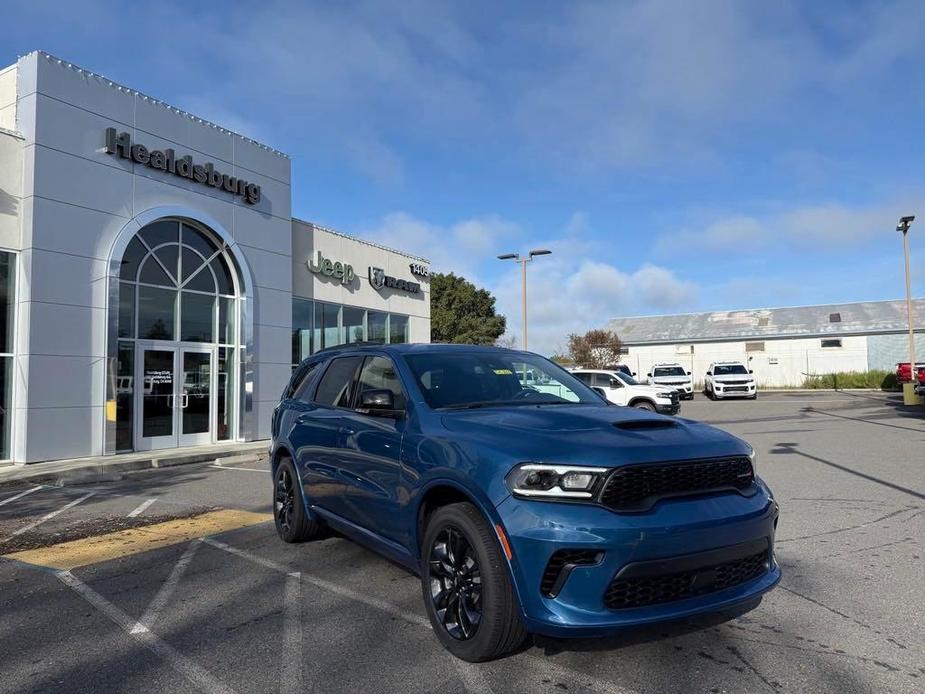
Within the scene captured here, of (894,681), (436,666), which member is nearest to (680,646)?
(894,681)

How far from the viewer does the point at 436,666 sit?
341 cm

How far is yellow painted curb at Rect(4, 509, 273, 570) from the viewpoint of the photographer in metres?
5.72

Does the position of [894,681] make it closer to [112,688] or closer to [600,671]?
[600,671]

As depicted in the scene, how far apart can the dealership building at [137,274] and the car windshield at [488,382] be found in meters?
10.2

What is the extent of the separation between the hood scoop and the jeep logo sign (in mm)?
15845

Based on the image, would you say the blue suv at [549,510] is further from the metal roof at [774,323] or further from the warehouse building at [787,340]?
the metal roof at [774,323]

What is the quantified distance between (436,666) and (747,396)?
32.1 m

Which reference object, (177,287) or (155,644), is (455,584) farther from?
(177,287)

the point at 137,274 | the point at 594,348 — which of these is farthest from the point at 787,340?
the point at 137,274

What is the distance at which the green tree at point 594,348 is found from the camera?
49812 mm

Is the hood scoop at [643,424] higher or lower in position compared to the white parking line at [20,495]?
higher

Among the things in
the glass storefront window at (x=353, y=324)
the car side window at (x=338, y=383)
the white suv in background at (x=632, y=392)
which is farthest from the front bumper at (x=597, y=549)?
the glass storefront window at (x=353, y=324)

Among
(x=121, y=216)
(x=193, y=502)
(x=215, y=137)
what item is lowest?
(x=193, y=502)

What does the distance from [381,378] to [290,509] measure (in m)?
1.94
